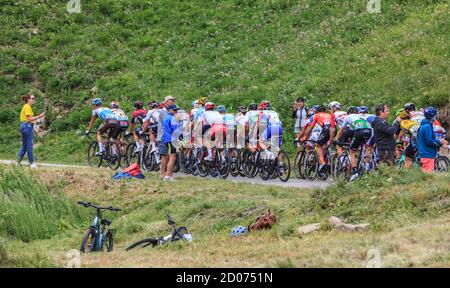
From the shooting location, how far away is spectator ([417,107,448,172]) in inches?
731

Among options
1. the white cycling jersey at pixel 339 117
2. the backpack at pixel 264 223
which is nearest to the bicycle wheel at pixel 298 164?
the white cycling jersey at pixel 339 117

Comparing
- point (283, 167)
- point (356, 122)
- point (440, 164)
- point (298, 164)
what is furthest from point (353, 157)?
point (298, 164)

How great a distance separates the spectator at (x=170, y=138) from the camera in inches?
925

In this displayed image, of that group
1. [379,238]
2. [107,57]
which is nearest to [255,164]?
[379,238]

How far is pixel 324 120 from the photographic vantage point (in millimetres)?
24016

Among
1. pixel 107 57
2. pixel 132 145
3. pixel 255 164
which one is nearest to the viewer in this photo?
pixel 255 164

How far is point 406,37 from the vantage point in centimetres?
3403

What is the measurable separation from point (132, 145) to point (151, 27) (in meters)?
16.0

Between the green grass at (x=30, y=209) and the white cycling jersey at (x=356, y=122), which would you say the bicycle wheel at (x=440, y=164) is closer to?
the white cycling jersey at (x=356, y=122)

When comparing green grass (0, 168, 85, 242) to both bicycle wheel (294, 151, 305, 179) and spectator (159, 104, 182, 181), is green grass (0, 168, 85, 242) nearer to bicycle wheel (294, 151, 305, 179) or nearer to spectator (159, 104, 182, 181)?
spectator (159, 104, 182, 181)

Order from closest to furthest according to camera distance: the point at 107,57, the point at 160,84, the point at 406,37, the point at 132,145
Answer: the point at 132,145 < the point at 406,37 < the point at 160,84 < the point at 107,57

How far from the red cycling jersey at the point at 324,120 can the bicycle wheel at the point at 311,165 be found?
82cm

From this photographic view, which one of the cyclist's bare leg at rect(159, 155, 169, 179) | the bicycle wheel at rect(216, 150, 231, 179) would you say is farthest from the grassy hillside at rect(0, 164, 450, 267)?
the bicycle wheel at rect(216, 150, 231, 179)

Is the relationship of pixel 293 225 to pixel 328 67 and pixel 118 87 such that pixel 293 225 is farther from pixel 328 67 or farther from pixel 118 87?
pixel 118 87
